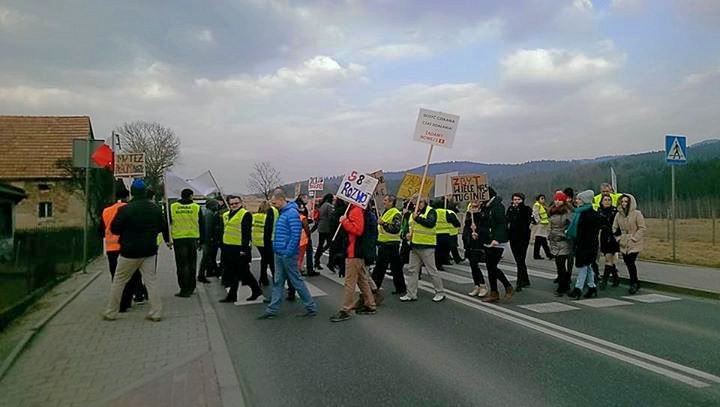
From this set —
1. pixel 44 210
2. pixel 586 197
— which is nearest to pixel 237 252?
pixel 586 197

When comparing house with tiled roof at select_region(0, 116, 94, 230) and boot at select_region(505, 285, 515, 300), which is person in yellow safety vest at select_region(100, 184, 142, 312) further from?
house with tiled roof at select_region(0, 116, 94, 230)

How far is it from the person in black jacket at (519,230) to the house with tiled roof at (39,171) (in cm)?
3203

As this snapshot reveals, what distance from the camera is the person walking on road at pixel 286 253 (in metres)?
8.71

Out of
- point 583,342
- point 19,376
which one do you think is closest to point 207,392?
point 19,376

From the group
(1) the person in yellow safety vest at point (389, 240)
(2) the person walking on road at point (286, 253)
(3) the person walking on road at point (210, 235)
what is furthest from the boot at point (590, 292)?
(3) the person walking on road at point (210, 235)

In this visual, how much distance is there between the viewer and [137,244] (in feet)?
27.4

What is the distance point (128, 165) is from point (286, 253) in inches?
241

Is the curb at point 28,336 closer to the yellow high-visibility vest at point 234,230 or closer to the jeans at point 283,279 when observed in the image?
the yellow high-visibility vest at point 234,230

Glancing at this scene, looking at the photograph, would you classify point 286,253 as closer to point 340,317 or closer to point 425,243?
point 340,317

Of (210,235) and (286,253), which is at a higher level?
(210,235)

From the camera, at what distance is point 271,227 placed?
32.9 feet

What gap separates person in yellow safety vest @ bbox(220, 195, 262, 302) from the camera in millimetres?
10203

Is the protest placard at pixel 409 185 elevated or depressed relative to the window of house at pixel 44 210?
elevated

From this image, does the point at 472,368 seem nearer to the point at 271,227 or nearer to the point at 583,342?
the point at 583,342
